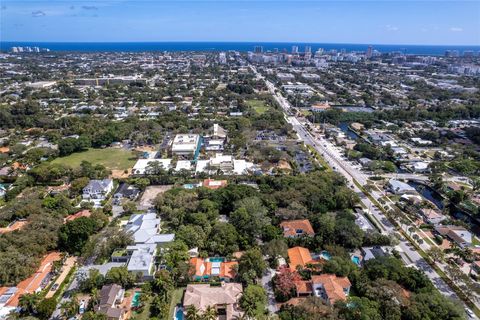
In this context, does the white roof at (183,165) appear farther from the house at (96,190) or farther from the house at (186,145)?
the house at (96,190)

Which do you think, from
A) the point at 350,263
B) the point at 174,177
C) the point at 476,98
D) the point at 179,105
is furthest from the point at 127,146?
the point at 476,98

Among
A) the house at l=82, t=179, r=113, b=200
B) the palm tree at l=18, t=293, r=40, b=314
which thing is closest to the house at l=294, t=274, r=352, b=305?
the palm tree at l=18, t=293, r=40, b=314

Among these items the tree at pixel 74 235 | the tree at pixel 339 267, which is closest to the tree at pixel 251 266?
the tree at pixel 339 267

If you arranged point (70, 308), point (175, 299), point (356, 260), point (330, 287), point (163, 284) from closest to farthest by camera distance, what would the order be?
1. point (70, 308)
2. point (330, 287)
3. point (163, 284)
4. point (175, 299)
5. point (356, 260)

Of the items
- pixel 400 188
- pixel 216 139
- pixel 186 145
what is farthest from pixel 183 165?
pixel 400 188

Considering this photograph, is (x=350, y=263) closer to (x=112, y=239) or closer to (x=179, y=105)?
(x=112, y=239)

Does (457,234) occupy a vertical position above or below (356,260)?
above

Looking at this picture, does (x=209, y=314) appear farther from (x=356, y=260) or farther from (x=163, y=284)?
(x=356, y=260)
